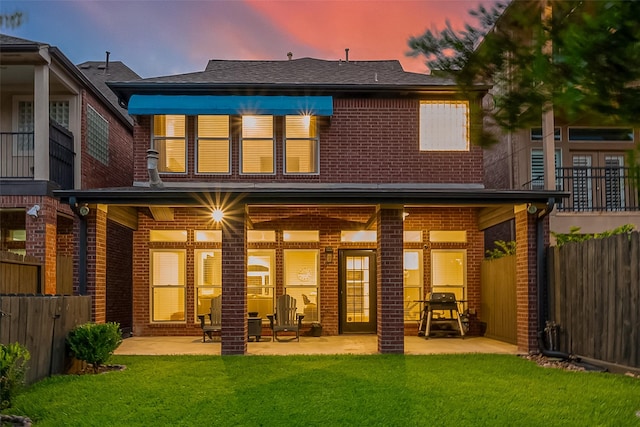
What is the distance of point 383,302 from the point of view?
11.1 metres

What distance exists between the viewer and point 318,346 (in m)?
12.3

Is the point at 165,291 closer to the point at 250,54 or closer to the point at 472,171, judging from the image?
the point at 472,171

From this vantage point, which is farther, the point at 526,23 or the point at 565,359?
the point at 565,359

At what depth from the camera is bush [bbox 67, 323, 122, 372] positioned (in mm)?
9023

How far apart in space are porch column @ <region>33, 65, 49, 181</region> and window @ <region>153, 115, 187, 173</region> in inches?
89.4

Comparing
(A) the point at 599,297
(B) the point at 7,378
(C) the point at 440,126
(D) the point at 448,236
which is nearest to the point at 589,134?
(D) the point at 448,236

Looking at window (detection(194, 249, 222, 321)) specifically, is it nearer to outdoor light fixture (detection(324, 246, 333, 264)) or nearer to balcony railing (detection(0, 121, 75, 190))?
outdoor light fixture (detection(324, 246, 333, 264))

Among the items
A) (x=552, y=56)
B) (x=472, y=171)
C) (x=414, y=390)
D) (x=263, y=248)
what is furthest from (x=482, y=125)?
(x=263, y=248)

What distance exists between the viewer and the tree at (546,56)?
3.18m

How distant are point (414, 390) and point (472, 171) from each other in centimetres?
703

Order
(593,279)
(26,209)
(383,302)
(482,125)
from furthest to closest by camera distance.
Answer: (26,209) → (383,302) → (593,279) → (482,125)

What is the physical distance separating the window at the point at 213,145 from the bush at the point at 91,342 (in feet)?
17.0

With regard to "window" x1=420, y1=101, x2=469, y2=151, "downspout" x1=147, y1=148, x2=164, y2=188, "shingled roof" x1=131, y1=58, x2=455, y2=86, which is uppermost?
"shingled roof" x1=131, y1=58, x2=455, y2=86

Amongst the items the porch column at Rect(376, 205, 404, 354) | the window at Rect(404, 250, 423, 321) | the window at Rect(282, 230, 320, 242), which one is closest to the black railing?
the window at Rect(282, 230, 320, 242)
